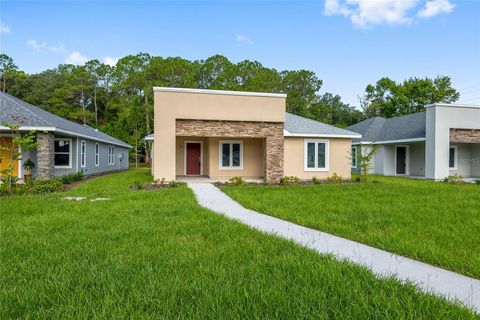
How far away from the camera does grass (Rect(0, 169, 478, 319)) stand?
2820 mm

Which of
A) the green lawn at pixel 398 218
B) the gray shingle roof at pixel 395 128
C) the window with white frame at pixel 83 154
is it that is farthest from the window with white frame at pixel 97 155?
the gray shingle roof at pixel 395 128

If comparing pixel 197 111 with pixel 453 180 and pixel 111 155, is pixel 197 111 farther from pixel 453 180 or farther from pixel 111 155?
pixel 111 155

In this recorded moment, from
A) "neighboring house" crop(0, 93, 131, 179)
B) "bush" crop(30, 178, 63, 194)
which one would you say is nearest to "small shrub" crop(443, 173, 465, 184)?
"bush" crop(30, 178, 63, 194)

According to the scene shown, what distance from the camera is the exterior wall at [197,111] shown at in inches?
548

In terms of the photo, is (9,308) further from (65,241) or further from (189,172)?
(189,172)

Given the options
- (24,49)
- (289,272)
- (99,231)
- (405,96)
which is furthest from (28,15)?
(405,96)

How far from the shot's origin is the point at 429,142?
1864 centimetres

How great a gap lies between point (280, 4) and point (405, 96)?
112 feet

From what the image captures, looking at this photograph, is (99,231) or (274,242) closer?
(274,242)

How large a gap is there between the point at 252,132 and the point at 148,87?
85.5 feet

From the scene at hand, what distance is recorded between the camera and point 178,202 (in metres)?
8.80

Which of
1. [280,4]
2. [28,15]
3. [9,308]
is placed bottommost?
[9,308]

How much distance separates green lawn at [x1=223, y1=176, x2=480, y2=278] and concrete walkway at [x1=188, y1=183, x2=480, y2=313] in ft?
0.87

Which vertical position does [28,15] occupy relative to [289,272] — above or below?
above
